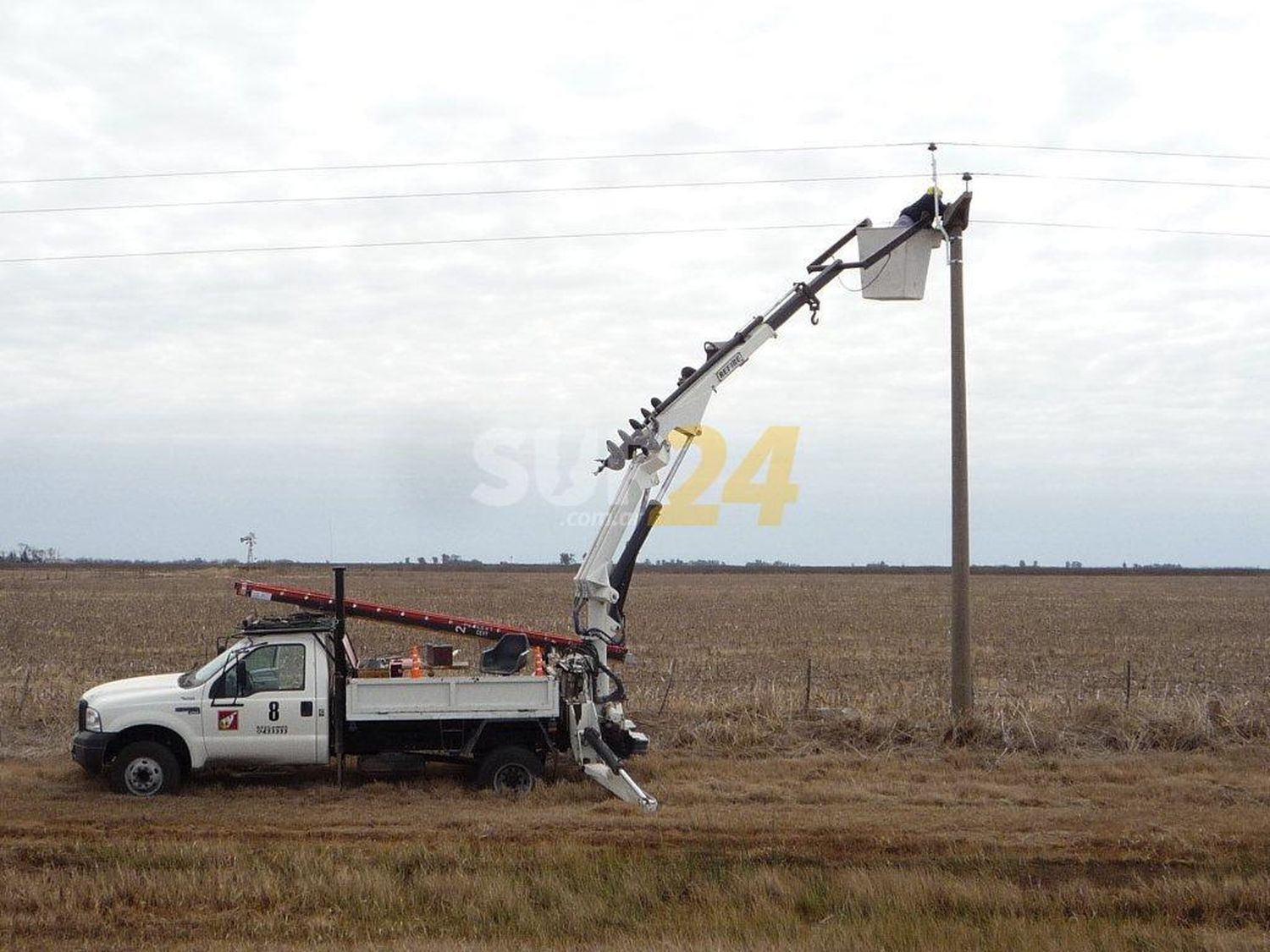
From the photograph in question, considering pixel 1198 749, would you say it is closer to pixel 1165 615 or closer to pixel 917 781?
pixel 917 781

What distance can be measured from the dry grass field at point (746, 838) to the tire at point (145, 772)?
0.30 metres

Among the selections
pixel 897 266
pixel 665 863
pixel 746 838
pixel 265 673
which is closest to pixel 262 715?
pixel 265 673

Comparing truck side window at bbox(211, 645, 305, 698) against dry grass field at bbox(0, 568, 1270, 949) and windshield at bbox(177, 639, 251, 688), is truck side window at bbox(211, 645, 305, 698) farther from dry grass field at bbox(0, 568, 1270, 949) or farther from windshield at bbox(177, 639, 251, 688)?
dry grass field at bbox(0, 568, 1270, 949)

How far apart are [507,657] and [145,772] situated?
13.3ft

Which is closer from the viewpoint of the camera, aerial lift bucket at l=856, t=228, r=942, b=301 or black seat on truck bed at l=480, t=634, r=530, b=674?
black seat on truck bed at l=480, t=634, r=530, b=674

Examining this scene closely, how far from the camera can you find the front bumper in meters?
13.6

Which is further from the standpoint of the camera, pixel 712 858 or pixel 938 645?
pixel 938 645

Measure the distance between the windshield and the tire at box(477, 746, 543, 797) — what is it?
9.57ft

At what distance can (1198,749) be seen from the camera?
1717 centimetres

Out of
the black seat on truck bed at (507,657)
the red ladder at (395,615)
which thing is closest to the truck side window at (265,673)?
the red ladder at (395,615)

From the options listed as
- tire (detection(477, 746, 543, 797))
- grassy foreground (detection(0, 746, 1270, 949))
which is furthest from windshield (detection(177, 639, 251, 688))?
tire (detection(477, 746, 543, 797))

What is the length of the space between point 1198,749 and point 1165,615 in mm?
37901

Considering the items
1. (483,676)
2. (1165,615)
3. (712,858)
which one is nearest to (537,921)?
(712,858)

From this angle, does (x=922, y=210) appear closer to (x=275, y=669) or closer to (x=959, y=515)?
(x=959, y=515)
